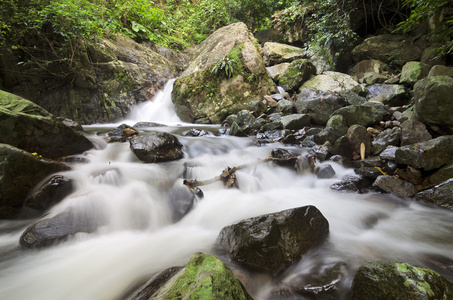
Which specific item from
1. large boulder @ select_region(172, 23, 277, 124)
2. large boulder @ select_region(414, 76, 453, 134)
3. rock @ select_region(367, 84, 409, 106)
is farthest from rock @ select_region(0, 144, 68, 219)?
rock @ select_region(367, 84, 409, 106)

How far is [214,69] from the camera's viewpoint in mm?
9180

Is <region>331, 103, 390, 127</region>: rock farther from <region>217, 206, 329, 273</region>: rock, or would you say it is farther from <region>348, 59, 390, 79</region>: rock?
<region>348, 59, 390, 79</region>: rock

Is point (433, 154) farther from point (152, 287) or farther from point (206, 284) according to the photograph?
point (152, 287)

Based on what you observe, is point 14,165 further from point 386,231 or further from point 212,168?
point 386,231

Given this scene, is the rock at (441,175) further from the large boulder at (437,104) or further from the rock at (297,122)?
the rock at (297,122)

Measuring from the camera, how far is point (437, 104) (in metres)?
3.91

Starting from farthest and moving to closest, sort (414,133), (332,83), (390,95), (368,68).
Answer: (368,68) < (332,83) < (390,95) < (414,133)

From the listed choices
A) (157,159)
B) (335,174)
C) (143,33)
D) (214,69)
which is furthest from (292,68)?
(143,33)

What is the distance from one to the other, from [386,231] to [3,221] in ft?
16.9

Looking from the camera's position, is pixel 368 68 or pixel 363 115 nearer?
pixel 363 115

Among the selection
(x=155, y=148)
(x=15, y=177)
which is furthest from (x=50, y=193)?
(x=155, y=148)

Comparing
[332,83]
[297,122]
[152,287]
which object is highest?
[332,83]

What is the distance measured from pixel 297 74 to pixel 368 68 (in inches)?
127

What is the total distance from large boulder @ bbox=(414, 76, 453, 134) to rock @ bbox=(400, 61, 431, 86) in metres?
4.09
